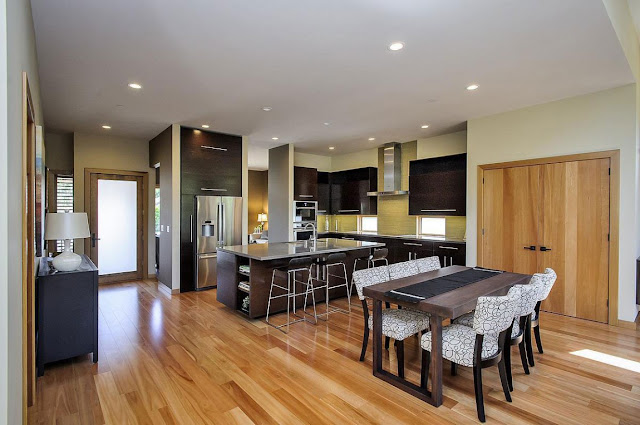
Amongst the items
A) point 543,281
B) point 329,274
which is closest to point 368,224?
point 329,274

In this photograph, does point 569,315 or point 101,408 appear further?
point 569,315

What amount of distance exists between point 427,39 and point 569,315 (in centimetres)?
394

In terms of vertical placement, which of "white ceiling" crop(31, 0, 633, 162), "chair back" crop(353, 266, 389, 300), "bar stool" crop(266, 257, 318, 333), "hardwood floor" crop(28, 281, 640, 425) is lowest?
"hardwood floor" crop(28, 281, 640, 425)

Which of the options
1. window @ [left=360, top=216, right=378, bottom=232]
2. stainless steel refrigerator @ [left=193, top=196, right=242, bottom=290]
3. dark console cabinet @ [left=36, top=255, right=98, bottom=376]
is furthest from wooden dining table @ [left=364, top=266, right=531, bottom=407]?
window @ [left=360, top=216, right=378, bottom=232]

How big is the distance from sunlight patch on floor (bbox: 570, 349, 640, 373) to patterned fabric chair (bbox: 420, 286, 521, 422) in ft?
4.55

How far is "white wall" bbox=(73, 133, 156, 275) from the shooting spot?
20.4ft

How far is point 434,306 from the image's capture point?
7.63 feet

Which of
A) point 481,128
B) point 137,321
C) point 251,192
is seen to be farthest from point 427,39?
point 251,192

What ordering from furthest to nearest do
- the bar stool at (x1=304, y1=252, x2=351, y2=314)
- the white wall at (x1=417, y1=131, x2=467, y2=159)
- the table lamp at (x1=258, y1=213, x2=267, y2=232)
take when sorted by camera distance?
the table lamp at (x1=258, y1=213, x2=267, y2=232) → the white wall at (x1=417, y1=131, x2=467, y2=159) → the bar stool at (x1=304, y1=252, x2=351, y2=314)

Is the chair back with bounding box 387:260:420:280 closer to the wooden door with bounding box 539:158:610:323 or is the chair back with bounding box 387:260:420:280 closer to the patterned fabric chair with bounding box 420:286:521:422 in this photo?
the patterned fabric chair with bounding box 420:286:521:422

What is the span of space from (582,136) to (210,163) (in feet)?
18.1

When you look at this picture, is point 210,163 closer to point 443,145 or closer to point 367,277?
point 367,277

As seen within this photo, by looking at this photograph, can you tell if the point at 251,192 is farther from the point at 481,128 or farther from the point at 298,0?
the point at 298,0

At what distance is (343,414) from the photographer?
7.50 ft
